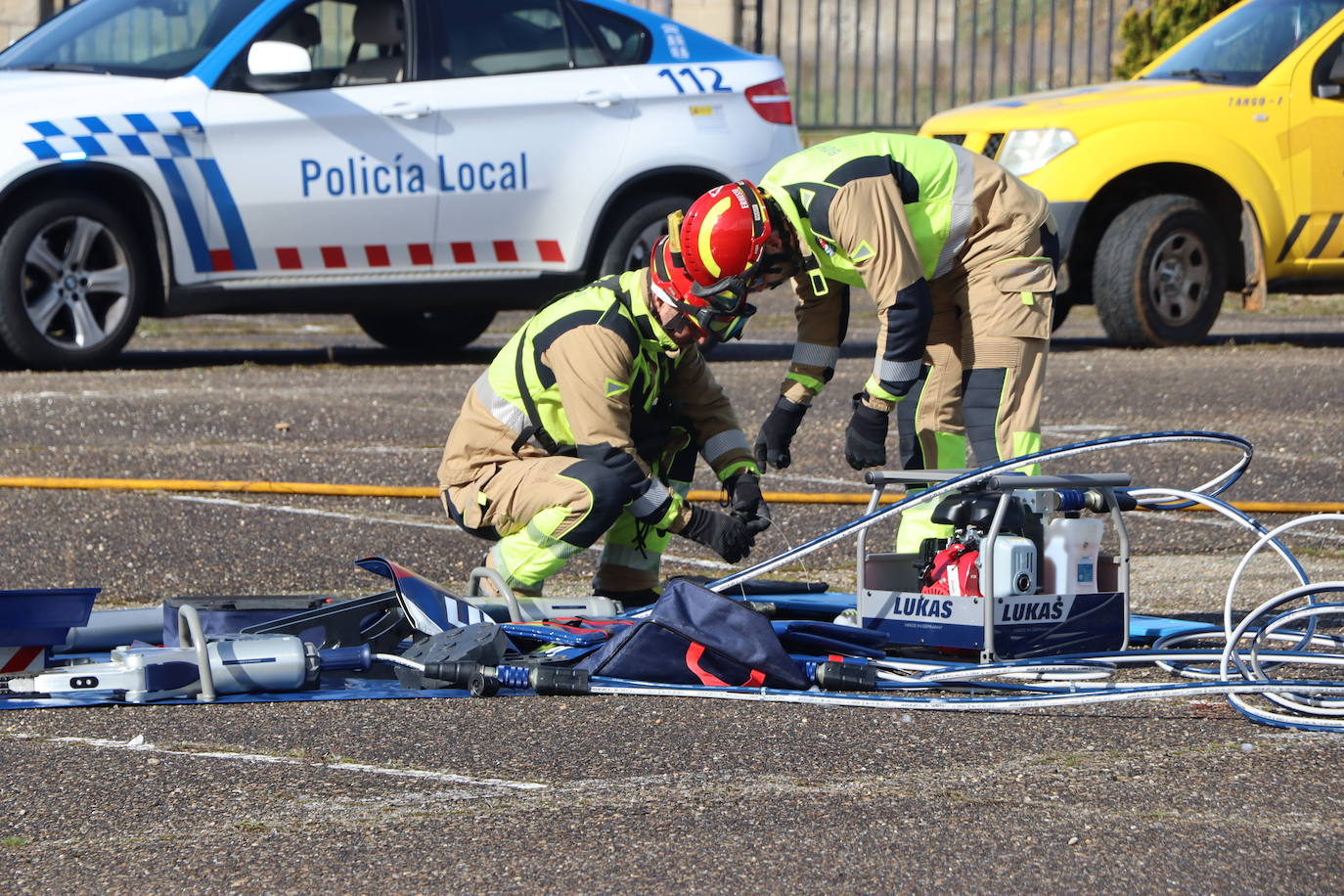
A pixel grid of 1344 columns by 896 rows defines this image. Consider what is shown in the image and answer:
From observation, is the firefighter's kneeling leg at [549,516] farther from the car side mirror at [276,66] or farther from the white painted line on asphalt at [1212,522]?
the car side mirror at [276,66]

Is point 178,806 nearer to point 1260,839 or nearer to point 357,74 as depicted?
point 1260,839

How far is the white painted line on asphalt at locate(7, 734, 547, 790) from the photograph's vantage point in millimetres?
3625

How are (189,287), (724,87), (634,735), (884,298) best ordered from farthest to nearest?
(724,87) < (189,287) < (884,298) < (634,735)

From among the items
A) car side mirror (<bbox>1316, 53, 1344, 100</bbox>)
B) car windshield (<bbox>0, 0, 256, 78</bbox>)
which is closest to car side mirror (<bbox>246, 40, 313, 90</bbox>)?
car windshield (<bbox>0, 0, 256, 78</bbox>)

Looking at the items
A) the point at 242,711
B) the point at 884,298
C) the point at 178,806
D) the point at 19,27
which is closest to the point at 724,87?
the point at 884,298

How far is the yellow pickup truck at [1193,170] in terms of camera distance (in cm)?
1079

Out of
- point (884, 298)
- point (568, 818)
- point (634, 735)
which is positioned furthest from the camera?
point (884, 298)

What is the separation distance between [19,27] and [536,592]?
14118mm

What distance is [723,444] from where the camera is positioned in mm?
5562

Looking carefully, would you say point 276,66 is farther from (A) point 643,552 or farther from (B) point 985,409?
(B) point 985,409

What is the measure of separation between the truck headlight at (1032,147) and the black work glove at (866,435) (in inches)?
230

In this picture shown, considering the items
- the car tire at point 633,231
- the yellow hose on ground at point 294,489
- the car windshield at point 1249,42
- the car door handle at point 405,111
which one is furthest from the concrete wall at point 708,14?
the yellow hose on ground at point 294,489

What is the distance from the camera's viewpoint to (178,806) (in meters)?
3.47

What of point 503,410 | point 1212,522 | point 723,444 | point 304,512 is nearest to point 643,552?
point 723,444
